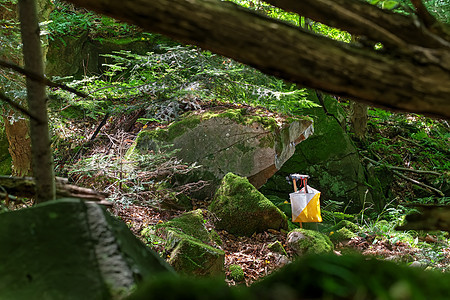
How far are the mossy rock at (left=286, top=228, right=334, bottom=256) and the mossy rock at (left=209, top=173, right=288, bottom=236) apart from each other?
0.50 metres

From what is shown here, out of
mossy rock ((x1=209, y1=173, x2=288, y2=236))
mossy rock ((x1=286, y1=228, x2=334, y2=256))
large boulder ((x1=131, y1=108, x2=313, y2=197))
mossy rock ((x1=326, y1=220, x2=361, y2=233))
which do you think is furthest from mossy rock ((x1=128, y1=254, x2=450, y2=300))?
mossy rock ((x1=326, y1=220, x2=361, y2=233))

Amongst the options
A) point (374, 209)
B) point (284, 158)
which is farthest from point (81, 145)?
point (374, 209)

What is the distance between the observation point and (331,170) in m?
9.78

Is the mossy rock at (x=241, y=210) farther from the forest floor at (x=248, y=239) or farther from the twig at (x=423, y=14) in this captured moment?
the twig at (x=423, y=14)

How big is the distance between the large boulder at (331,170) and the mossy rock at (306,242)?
351 cm

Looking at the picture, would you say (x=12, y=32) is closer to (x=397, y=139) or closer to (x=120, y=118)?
(x=120, y=118)

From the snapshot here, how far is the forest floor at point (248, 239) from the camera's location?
5.02 metres

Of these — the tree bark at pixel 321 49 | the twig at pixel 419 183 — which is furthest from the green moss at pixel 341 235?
the tree bark at pixel 321 49

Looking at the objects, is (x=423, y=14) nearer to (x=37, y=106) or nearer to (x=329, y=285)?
(x=329, y=285)

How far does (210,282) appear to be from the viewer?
910 mm

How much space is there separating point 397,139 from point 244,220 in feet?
29.5

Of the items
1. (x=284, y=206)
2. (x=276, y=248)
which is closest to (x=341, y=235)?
(x=284, y=206)

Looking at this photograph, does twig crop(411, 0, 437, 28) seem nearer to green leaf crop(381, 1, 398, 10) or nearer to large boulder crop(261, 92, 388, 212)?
green leaf crop(381, 1, 398, 10)

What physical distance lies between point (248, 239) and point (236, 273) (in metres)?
1.11
